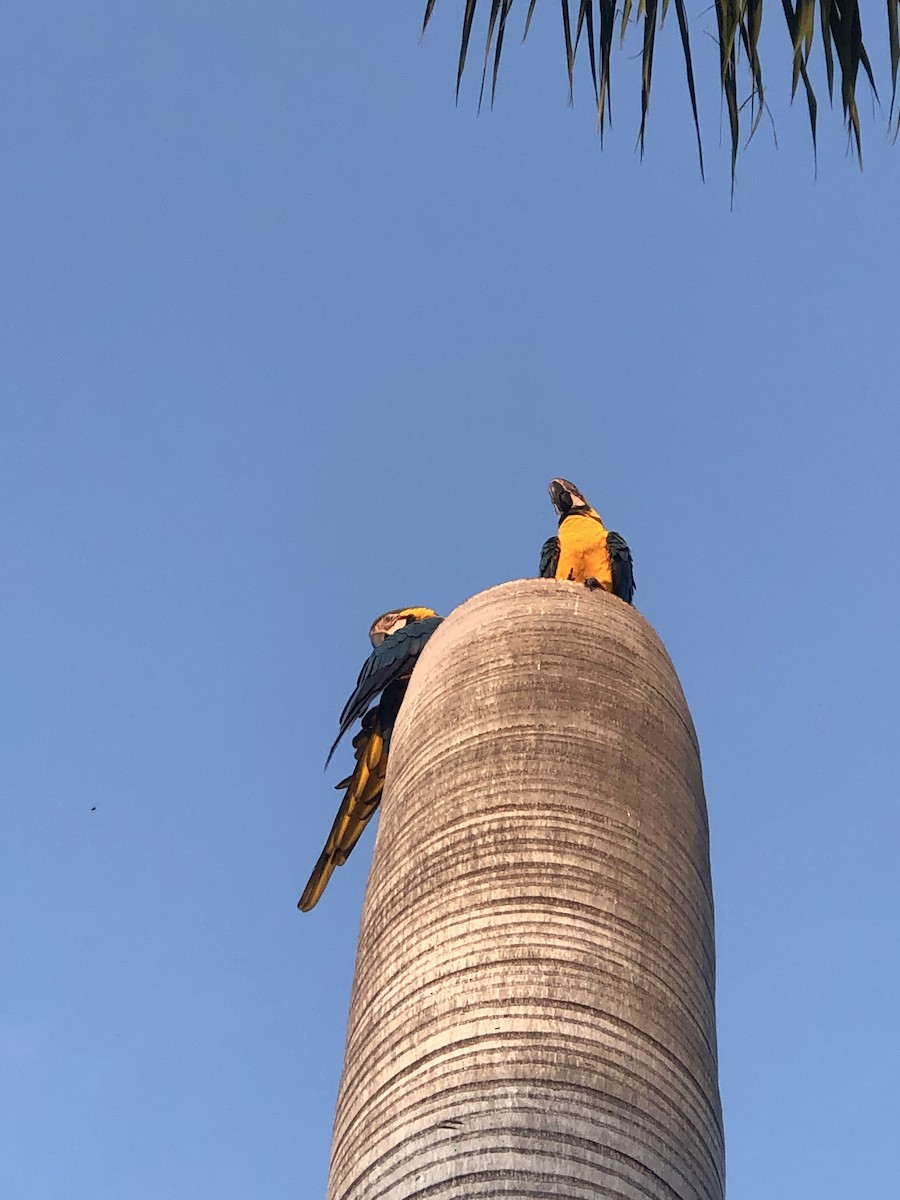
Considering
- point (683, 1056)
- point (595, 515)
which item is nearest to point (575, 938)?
point (683, 1056)

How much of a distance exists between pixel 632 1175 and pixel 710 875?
1337 mm

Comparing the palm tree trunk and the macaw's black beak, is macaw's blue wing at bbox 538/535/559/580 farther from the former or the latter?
the palm tree trunk

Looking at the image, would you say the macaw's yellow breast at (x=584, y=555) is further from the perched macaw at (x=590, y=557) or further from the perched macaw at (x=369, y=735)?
the perched macaw at (x=369, y=735)

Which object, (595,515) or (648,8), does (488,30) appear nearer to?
(648,8)

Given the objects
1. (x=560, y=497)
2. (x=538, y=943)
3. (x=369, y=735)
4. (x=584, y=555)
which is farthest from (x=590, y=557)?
(x=538, y=943)

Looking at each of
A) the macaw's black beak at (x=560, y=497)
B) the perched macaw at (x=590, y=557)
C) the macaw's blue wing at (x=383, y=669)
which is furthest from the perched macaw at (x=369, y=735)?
the macaw's black beak at (x=560, y=497)

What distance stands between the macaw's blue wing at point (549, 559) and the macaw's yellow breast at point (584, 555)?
0.02 metres

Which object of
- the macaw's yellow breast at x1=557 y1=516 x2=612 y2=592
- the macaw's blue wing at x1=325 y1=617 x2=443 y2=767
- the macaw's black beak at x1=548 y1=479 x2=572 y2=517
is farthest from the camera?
the macaw's black beak at x1=548 y1=479 x2=572 y2=517

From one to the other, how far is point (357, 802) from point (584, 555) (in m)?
1.62

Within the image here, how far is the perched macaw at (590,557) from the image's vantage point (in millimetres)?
7688

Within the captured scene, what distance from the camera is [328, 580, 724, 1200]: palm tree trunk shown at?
376cm

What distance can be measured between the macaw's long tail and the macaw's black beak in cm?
182

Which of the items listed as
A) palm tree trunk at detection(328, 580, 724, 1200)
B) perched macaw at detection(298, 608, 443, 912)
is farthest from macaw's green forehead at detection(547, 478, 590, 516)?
palm tree trunk at detection(328, 580, 724, 1200)

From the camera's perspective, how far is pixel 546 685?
4.91m
